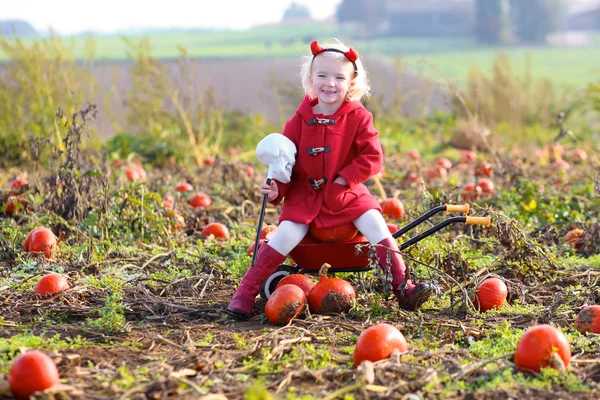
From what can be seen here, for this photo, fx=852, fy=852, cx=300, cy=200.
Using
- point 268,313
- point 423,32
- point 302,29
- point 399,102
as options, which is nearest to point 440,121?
point 399,102

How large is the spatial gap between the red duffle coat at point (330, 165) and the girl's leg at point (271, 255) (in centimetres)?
7

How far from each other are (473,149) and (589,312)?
801cm

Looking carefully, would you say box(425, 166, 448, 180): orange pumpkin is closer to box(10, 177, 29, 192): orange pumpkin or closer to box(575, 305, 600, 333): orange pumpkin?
box(10, 177, 29, 192): orange pumpkin

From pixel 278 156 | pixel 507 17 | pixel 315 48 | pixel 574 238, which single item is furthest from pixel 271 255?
pixel 507 17

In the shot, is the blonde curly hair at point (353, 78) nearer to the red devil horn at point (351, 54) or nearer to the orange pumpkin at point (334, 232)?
the red devil horn at point (351, 54)

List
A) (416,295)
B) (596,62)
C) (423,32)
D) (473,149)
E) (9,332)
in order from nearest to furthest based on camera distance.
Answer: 1. (9,332)
2. (416,295)
3. (473,149)
4. (596,62)
5. (423,32)

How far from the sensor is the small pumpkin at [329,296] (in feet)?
14.9

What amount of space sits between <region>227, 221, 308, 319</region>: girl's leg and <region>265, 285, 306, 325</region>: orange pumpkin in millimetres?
262

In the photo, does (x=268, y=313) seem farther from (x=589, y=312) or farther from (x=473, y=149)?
(x=473, y=149)

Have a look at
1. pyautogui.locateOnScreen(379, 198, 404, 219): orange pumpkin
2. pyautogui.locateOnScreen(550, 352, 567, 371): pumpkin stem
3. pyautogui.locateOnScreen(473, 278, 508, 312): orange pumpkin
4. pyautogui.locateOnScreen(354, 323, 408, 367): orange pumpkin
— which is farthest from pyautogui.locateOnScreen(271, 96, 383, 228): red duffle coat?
pyautogui.locateOnScreen(379, 198, 404, 219): orange pumpkin

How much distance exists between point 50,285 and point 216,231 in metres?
2.00

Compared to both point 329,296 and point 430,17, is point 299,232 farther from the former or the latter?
point 430,17

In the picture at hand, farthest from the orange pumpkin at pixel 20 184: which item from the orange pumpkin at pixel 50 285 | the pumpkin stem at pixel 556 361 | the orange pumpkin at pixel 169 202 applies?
the pumpkin stem at pixel 556 361

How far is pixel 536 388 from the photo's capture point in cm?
339
